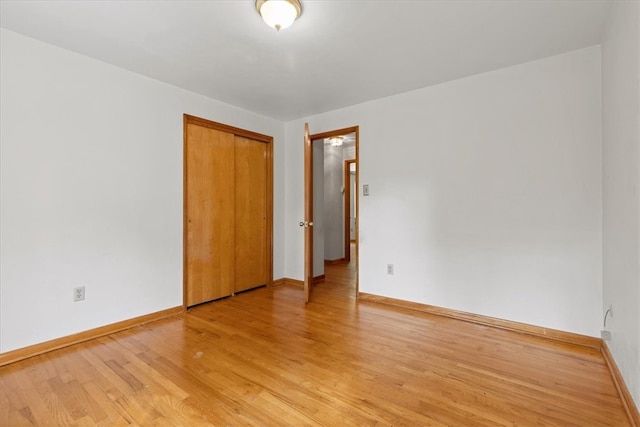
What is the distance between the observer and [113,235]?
2.68 m

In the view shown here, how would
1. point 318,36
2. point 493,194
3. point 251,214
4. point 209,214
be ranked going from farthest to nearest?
1. point 251,214
2. point 209,214
3. point 493,194
4. point 318,36

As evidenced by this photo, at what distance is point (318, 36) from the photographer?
87.8 inches

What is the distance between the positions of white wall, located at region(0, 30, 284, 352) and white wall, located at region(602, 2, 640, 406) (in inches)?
136

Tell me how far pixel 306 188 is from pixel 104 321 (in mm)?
2299

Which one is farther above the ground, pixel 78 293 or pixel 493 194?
pixel 493 194

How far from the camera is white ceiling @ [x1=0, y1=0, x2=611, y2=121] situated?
1.92 meters

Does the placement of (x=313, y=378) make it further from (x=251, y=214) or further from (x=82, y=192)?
(x=251, y=214)

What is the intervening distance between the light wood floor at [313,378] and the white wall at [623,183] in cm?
38

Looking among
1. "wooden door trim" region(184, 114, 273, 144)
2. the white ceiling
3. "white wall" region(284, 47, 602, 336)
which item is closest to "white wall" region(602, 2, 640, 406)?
"white wall" region(284, 47, 602, 336)

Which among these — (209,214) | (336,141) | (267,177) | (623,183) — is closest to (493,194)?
(623,183)

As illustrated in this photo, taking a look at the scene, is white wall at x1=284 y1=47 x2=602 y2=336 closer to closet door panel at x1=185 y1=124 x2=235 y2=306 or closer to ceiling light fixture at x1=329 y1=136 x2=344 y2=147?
closet door panel at x1=185 y1=124 x2=235 y2=306

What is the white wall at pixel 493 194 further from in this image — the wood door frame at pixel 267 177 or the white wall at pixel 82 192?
the white wall at pixel 82 192

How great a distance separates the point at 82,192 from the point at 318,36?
2249 millimetres

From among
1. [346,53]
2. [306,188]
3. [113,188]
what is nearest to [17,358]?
[113,188]
